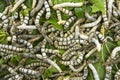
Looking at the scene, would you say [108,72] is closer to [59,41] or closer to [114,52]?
[114,52]

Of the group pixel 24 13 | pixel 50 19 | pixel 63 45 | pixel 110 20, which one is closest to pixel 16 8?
pixel 24 13

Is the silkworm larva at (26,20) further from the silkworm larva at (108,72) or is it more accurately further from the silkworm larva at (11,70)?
the silkworm larva at (108,72)

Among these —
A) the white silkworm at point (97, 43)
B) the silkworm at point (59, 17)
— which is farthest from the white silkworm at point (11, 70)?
the white silkworm at point (97, 43)

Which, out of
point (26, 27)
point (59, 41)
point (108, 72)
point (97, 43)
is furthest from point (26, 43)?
point (108, 72)

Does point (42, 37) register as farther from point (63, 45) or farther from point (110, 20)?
point (110, 20)

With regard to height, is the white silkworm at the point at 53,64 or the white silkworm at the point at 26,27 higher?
the white silkworm at the point at 26,27

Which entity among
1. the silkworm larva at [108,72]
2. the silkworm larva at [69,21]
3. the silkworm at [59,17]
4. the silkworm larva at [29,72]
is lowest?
the silkworm larva at [108,72]

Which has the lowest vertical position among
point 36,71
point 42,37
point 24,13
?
point 36,71

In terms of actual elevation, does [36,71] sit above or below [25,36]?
below

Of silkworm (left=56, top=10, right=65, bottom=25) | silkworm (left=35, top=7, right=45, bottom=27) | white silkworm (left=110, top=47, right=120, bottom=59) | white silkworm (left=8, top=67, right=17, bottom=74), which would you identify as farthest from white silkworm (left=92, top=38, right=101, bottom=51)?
white silkworm (left=8, top=67, right=17, bottom=74)
